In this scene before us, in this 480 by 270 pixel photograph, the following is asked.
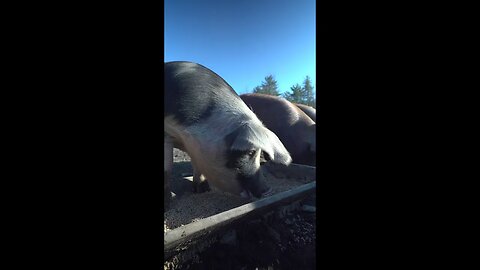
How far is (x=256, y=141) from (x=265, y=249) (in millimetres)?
758

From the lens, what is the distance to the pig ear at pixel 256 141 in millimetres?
1901

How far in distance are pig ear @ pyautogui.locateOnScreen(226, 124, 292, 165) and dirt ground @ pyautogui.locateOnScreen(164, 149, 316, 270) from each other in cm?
50

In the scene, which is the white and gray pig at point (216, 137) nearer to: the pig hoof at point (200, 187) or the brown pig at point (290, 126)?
the pig hoof at point (200, 187)

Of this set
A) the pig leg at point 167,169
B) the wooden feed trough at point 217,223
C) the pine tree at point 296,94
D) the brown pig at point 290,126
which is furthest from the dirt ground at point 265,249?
the pine tree at point 296,94

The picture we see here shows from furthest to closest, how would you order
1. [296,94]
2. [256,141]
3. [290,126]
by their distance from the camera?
[296,94] → [290,126] → [256,141]

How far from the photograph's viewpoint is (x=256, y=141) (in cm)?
194

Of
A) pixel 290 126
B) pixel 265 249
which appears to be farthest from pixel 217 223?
pixel 290 126

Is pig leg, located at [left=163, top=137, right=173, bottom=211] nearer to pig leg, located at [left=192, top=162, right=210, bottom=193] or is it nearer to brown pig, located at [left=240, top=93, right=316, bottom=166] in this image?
pig leg, located at [left=192, top=162, right=210, bottom=193]

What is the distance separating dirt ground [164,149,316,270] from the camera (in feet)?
4.65

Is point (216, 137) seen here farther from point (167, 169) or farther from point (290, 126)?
point (290, 126)
